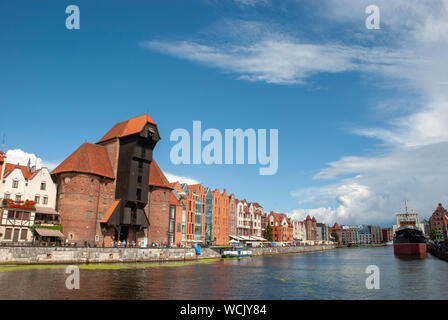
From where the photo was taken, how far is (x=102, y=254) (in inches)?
2314

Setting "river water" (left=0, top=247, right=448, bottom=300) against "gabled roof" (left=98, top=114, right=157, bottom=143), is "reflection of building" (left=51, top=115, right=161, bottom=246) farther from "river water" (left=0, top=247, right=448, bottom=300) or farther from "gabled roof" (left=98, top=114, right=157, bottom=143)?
"river water" (left=0, top=247, right=448, bottom=300)

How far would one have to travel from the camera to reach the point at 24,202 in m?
59.8

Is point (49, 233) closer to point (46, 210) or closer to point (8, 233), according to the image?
point (46, 210)

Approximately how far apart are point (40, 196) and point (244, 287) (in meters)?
45.6

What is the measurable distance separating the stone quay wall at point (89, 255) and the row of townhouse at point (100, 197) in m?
4.69

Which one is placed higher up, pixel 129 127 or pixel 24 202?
pixel 129 127

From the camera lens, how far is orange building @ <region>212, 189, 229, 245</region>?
11525 centimetres

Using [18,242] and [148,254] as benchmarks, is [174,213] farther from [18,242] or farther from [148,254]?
[18,242]

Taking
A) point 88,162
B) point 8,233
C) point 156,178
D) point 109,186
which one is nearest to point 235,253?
point 156,178

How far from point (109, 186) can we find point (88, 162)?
20.7 feet

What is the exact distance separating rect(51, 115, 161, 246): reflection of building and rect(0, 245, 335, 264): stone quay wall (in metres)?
6.67

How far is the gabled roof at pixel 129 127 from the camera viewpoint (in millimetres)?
72062
